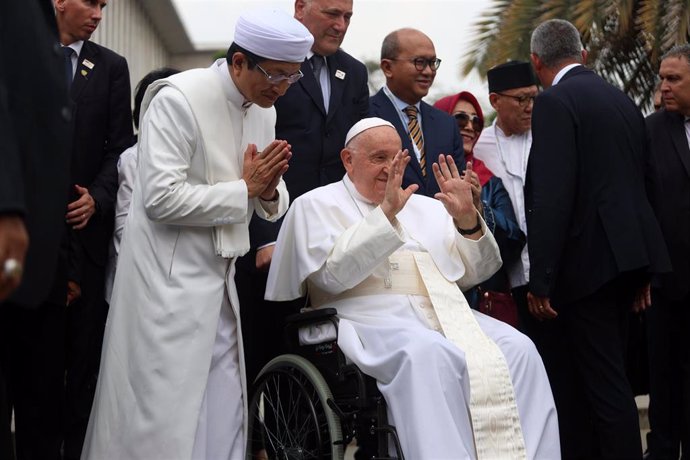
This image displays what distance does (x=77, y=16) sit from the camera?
17.6 feet

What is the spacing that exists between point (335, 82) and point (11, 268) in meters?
3.85

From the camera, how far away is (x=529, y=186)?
6.15m

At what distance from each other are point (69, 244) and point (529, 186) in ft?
7.91

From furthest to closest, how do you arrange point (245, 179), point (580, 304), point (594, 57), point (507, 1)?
point (507, 1) → point (594, 57) → point (580, 304) → point (245, 179)

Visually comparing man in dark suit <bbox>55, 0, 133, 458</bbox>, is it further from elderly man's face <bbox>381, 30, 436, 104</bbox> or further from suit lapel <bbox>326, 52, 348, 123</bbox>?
elderly man's face <bbox>381, 30, 436, 104</bbox>

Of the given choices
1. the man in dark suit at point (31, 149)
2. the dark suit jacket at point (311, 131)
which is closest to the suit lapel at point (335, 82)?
the dark suit jacket at point (311, 131)

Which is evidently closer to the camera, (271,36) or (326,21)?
(271,36)

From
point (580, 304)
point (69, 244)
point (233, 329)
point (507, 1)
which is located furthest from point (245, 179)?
point (507, 1)

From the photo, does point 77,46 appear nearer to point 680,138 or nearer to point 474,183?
point 474,183

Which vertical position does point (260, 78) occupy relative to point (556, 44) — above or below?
below

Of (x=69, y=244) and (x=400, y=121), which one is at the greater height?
(x=400, y=121)

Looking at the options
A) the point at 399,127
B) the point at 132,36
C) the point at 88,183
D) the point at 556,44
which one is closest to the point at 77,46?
the point at 88,183

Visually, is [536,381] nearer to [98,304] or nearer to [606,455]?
[606,455]

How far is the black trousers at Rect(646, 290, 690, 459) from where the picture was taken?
6.73m
